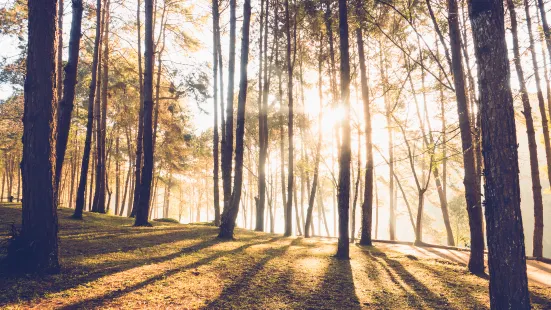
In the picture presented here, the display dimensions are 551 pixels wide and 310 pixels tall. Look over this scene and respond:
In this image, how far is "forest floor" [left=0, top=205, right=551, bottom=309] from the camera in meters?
3.54

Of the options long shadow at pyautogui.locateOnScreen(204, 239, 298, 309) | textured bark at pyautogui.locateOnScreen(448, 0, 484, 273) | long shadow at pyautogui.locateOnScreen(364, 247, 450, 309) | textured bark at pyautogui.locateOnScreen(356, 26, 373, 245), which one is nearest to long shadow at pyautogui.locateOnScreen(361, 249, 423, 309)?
long shadow at pyautogui.locateOnScreen(364, 247, 450, 309)

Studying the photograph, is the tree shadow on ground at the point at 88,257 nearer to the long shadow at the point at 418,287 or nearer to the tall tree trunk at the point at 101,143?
the long shadow at the point at 418,287

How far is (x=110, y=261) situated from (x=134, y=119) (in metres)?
18.8

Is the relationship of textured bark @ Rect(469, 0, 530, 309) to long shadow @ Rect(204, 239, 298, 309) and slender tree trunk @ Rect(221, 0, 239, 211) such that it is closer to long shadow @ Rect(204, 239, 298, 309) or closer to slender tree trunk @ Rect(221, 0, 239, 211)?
long shadow @ Rect(204, 239, 298, 309)

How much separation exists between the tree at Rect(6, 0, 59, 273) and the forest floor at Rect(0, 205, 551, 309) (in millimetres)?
408

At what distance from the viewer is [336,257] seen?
734 cm

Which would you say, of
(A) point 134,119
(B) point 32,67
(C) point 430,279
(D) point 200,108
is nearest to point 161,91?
(A) point 134,119

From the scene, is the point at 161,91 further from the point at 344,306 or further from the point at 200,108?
the point at 344,306

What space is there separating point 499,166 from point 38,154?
6.31 meters

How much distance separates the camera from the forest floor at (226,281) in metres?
3.54

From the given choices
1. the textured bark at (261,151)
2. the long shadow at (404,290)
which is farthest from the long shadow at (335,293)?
the textured bark at (261,151)

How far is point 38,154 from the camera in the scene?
4.11 m

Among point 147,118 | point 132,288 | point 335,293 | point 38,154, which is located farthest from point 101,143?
point 335,293

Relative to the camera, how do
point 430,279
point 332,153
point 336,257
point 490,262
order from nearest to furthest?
point 490,262
point 430,279
point 336,257
point 332,153
